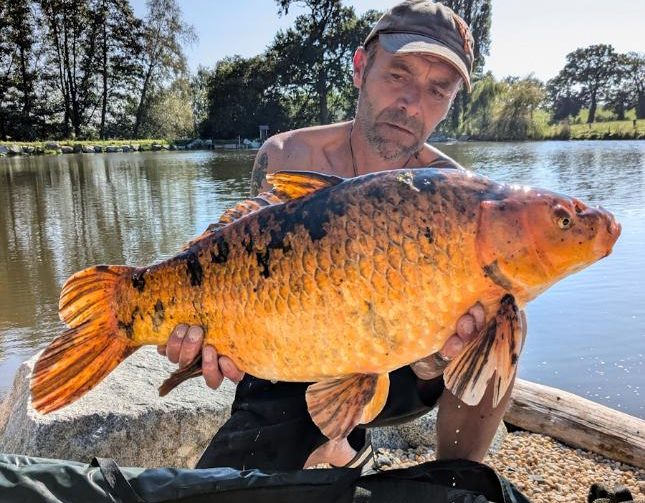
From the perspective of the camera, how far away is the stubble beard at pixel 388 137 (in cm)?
225

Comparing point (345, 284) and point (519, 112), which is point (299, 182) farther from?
point (519, 112)

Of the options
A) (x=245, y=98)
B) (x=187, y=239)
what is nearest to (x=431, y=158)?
(x=187, y=239)

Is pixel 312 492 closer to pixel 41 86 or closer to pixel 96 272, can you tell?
pixel 96 272

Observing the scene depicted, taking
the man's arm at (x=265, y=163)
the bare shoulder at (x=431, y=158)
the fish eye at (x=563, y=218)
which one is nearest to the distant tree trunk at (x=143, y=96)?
the man's arm at (x=265, y=163)

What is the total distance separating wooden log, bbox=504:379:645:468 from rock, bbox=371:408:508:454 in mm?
161

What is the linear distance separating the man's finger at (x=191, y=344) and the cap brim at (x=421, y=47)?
1256 mm

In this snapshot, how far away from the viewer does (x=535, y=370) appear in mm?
3652

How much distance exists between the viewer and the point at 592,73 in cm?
4812

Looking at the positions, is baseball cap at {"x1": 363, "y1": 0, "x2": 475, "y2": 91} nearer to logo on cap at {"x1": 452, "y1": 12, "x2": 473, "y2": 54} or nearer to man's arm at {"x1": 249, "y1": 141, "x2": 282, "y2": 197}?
logo on cap at {"x1": 452, "y1": 12, "x2": 473, "y2": 54}

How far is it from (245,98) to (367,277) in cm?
→ 3616

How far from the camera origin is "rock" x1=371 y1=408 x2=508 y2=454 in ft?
8.62

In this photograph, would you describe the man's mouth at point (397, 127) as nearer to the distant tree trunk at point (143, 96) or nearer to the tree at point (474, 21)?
the tree at point (474, 21)

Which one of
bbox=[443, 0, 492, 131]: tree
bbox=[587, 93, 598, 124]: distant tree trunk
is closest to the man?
bbox=[443, 0, 492, 131]: tree

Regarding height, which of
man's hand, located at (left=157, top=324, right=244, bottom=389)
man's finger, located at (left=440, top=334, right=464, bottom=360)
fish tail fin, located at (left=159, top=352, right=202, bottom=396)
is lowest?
fish tail fin, located at (left=159, top=352, right=202, bottom=396)
